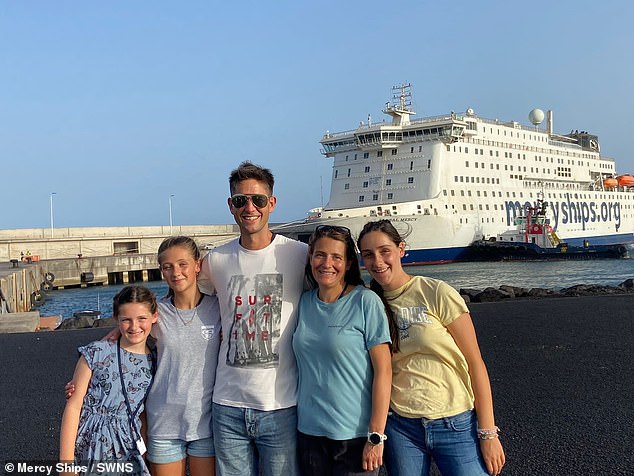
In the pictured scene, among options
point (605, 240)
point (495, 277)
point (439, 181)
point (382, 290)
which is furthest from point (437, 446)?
point (605, 240)

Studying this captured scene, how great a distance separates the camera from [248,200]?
8.09 feet

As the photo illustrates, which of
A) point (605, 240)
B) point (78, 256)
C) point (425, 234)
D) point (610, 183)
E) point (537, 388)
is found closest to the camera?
point (537, 388)

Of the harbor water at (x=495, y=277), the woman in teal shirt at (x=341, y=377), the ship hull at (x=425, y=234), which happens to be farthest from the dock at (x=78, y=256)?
the woman in teal shirt at (x=341, y=377)

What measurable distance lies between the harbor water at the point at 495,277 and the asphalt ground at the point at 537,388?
1124 centimetres

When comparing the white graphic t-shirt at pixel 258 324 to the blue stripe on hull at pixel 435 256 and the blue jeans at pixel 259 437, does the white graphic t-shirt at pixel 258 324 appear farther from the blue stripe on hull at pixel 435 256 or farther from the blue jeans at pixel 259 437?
the blue stripe on hull at pixel 435 256

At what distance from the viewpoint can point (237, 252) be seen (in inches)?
99.7

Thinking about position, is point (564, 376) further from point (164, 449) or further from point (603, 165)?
point (603, 165)

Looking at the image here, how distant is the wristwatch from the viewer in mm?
2188

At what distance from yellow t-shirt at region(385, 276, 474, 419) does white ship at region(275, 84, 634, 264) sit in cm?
2445

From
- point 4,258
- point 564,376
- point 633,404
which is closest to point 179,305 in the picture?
point 633,404

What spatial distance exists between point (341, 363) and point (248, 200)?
0.82 meters

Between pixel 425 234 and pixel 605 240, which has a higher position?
pixel 425 234

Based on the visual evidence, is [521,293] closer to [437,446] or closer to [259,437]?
[437,446]

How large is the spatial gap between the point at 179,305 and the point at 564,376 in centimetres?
498
